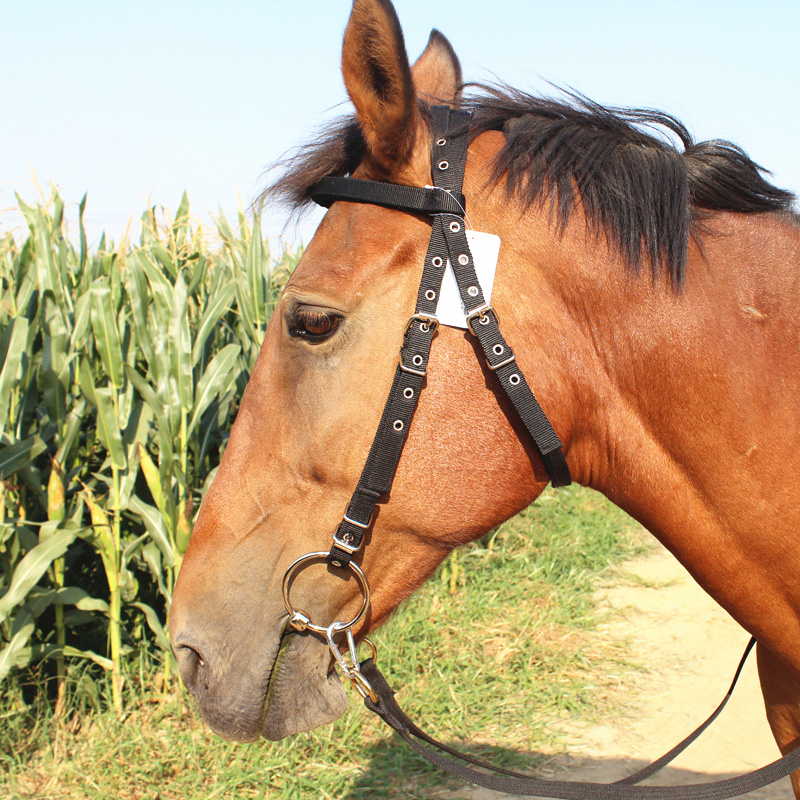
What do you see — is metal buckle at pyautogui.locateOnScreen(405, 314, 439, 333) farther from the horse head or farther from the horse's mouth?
the horse's mouth

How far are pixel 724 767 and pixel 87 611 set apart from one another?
3.64 m

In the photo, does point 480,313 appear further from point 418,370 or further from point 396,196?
point 396,196

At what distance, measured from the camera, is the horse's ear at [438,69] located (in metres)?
1.93

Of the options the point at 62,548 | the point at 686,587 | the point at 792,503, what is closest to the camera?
the point at 792,503

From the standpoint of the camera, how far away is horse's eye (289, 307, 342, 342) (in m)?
1.49

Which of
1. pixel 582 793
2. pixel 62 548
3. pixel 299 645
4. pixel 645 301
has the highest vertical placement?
pixel 645 301

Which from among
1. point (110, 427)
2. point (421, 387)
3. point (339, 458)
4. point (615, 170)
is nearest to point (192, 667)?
point (339, 458)

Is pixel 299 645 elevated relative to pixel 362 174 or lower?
lower

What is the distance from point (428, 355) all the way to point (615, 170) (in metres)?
0.61

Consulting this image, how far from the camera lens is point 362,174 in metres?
1.61

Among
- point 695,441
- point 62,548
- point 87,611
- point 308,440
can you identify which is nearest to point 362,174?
point 308,440

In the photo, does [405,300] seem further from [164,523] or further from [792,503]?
[164,523]

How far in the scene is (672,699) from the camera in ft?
13.7

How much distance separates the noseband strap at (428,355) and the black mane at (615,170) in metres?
0.15
